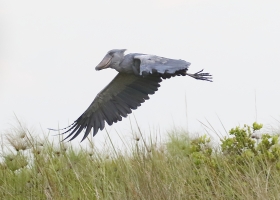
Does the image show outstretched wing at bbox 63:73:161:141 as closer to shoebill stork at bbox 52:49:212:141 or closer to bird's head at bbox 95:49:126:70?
shoebill stork at bbox 52:49:212:141

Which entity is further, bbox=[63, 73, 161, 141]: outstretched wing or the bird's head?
bbox=[63, 73, 161, 141]: outstretched wing

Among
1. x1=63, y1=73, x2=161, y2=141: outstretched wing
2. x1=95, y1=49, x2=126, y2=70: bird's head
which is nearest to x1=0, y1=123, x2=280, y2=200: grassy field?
x1=63, y1=73, x2=161, y2=141: outstretched wing

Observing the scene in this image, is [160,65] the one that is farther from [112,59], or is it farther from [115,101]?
[115,101]

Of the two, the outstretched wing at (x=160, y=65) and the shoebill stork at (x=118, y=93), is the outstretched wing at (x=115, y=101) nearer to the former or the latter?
the shoebill stork at (x=118, y=93)

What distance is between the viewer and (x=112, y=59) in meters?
5.17

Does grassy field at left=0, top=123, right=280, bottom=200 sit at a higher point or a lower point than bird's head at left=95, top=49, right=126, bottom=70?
lower

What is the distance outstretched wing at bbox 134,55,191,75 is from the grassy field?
56 centimetres

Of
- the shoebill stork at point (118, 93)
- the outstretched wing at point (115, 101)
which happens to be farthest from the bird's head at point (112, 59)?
the outstretched wing at point (115, 101)

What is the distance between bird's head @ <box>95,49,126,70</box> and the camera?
516 cm

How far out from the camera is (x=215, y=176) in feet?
16.5

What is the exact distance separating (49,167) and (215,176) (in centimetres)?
163

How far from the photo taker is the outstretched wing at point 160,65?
435cm

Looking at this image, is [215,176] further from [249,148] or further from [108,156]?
[108,156]

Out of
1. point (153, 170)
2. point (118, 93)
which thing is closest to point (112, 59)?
point (118, 93)
